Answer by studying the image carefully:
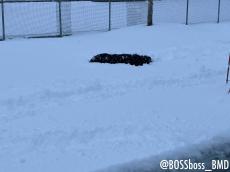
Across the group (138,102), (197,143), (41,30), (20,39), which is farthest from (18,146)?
(41,30)

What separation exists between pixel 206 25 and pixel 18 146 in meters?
18.7

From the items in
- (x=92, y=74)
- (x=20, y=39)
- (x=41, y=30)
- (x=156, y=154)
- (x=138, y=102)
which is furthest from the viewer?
(x=41, y=30)

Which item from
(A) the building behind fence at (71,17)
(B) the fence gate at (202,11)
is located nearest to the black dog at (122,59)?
(A) the building behind fence at (71,17)

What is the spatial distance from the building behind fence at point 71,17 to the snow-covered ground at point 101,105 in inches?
161

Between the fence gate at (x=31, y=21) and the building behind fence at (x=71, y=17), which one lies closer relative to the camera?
the fence gate at (x=31, y=21)

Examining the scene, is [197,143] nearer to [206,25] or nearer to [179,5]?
[206,25]

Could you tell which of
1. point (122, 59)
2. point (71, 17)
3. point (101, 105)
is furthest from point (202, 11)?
point (101, 105)

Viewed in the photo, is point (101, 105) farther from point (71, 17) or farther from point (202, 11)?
point (202, 11)

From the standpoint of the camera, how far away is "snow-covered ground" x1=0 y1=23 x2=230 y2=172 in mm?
7488

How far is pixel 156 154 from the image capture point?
7469mm

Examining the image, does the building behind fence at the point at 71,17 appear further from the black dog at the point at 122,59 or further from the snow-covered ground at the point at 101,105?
the black dog at the point at 122,59

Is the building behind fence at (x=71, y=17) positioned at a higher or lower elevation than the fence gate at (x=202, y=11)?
higher

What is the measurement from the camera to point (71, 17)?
2308 centimetres

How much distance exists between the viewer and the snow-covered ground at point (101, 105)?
24.6 feet
